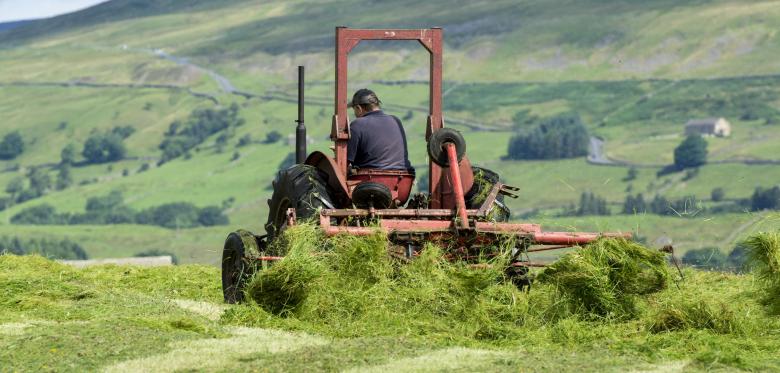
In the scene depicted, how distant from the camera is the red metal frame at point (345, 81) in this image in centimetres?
1509

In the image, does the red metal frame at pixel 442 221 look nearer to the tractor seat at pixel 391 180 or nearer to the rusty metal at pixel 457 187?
the rusty metal at pixel 457 187

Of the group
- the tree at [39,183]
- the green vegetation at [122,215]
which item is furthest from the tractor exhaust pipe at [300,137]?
the tree at [39,183]

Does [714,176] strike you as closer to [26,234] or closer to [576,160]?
[576,160]

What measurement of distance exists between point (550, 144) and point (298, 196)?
536ft

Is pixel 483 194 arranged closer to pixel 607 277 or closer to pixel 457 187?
pixel 457 187

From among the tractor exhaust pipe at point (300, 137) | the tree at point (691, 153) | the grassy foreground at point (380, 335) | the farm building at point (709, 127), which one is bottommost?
the tree at point (691, 153)

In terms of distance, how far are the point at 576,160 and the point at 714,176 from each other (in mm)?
19989

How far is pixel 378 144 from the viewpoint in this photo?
590 inches

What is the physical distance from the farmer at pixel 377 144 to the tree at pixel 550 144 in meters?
156

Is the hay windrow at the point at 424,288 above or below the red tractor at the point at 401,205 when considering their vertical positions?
below

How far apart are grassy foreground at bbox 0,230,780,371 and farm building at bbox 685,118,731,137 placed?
17148 centimetres

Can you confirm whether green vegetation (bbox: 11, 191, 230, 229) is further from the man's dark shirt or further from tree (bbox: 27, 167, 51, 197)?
the man's dark shirt

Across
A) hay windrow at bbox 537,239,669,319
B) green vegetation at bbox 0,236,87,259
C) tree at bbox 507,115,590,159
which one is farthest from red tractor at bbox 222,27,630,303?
tree at bbox 507,115,590,159

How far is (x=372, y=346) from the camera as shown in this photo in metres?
10.6
